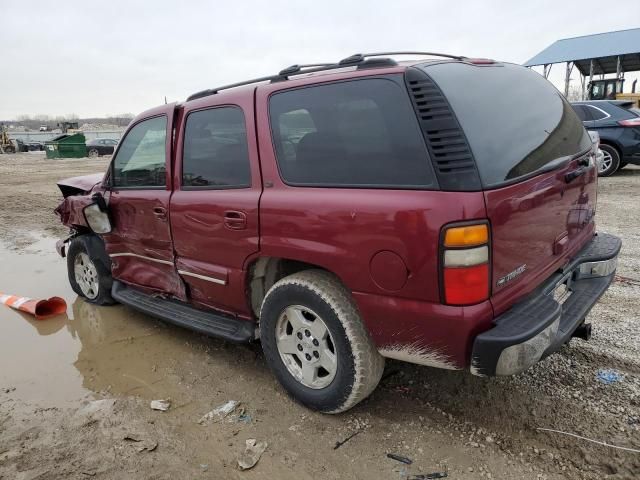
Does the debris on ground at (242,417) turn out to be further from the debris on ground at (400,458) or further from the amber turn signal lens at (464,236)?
the amber turn signal lens at (464,236)

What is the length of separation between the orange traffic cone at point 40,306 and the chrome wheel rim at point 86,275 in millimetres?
247

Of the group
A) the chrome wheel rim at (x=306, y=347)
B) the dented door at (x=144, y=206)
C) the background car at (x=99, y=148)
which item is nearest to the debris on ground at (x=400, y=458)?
the chrome wheel rim at (x=306, y=347)

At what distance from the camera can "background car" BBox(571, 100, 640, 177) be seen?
1013 cm

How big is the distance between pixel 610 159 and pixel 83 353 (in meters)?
10.8

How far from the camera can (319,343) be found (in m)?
2.77

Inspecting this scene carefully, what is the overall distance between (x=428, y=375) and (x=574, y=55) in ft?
79.2

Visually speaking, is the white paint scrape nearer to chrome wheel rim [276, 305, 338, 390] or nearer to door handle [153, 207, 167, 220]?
chrome wheel rim [276, 305, 338, 390]

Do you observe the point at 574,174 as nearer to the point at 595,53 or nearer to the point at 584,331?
the point at 584,331

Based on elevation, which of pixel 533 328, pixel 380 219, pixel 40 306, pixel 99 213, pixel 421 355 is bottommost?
pixel 40 306

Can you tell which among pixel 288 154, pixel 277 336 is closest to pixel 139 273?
pixel 277 336

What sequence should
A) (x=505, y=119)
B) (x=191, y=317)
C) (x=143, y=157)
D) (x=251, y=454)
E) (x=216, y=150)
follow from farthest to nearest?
(x=143, y=157), (x=191, y=317), (x=216, y=150), (x=251, y=454), (x=505, y=119)

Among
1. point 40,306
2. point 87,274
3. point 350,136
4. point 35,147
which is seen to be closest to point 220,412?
point 350,136

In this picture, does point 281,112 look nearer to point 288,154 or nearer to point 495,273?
point 288,154

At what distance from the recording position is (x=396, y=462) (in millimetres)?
2469
